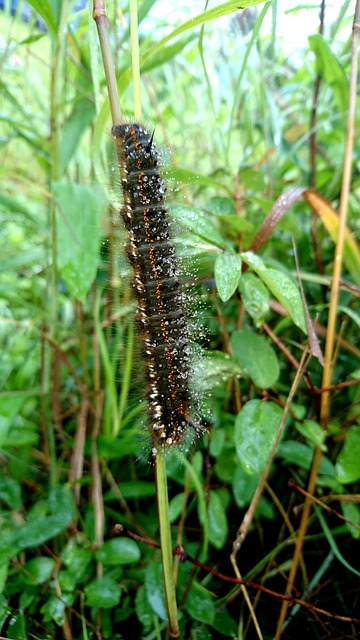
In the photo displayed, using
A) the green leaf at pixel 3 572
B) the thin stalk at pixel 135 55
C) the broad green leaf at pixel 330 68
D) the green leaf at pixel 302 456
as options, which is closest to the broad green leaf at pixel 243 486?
the green leaf at pixel 302 456

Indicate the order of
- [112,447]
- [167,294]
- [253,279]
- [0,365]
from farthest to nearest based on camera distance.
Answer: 1. [0,365]
2. [112,447]
3. [253,279]
4. [167,294]

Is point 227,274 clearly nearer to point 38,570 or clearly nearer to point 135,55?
point 135,55

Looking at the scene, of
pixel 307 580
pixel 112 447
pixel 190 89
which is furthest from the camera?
pixel 190 89

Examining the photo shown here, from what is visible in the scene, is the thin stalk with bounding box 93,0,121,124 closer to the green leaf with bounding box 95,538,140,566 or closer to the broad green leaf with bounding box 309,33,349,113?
the broad green leaf with bounding box 309,33,349,113

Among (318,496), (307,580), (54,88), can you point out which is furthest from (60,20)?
(307,580)

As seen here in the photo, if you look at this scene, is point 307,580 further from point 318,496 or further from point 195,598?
point 195,598

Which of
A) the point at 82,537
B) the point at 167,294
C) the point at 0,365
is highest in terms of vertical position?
the point at 167,294

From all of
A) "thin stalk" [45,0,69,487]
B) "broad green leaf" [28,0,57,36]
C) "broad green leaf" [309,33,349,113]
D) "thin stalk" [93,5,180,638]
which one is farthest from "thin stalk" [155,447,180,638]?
"broad green leaf" [309,33,349,113]
